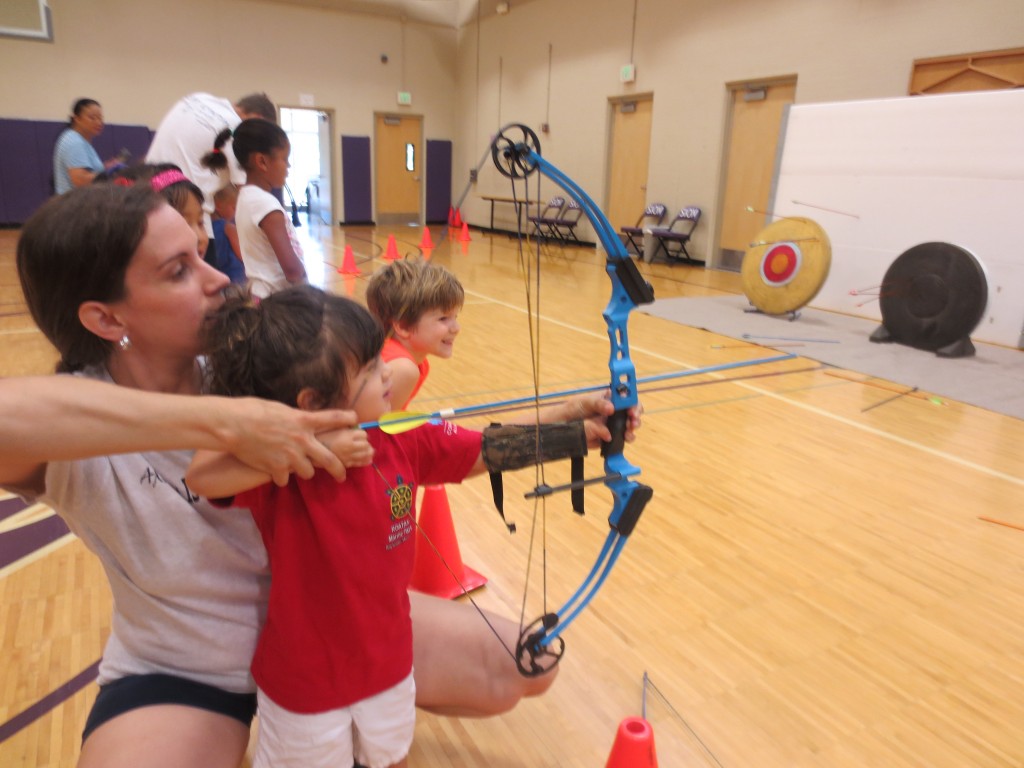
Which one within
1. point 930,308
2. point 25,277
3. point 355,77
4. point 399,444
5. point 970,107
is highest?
point 355,77

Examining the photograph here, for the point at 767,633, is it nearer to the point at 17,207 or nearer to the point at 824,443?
the point at 824,443

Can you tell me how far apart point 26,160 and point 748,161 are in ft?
30.6

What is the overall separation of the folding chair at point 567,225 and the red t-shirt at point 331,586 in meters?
9.15

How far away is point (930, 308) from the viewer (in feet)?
14.4

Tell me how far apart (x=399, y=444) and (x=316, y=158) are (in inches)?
628

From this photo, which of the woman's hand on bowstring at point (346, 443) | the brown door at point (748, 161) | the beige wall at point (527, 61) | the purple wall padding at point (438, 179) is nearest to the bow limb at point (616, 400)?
the woman's hand on bowstring at point (346, 443)

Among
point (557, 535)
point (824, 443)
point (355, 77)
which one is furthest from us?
point (355, 77)

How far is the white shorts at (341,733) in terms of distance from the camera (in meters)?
0.90

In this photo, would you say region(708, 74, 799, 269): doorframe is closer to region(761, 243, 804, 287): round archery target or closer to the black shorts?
region(761, 243, 804, 287): round archery target

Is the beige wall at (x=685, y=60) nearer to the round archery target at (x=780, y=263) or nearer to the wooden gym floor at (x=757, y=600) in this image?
the round archery target at (x=780, y=263)

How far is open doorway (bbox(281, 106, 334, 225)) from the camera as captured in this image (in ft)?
43.6

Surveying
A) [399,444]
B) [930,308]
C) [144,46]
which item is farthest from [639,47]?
[399,444]

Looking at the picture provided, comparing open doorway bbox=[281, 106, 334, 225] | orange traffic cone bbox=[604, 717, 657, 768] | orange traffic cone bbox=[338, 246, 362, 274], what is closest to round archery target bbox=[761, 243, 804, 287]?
orange traffic cone bbox=[338, 246, 362, 274]

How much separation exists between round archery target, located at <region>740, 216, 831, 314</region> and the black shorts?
479 cm
